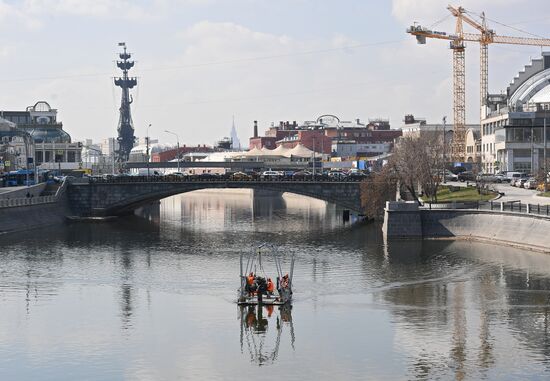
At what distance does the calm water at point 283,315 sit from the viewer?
56875 mm

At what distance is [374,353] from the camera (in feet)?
196

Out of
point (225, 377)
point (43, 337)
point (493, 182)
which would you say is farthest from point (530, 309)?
point (493, 182)

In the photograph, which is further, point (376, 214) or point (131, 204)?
point (131, 204)

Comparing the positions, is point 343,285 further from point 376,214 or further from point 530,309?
point 376,214

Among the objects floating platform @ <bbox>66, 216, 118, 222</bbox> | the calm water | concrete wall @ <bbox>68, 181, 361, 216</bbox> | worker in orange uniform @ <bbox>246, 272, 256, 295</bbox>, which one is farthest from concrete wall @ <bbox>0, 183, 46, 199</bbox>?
worker in orange uniform @ <bbox>246, 272, 256, 295</bbox>

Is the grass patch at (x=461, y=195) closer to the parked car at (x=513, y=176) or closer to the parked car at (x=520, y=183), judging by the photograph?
the parked car at (x=520, y=183)

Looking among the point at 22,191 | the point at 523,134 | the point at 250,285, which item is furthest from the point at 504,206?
the point at 523,134

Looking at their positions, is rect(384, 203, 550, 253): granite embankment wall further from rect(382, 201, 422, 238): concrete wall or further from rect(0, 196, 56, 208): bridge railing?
rect(0, 196, 56, 208): bridge railing

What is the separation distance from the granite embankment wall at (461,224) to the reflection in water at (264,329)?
125 feet

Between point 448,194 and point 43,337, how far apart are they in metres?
86.6

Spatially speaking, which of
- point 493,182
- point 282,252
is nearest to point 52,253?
point 282,252

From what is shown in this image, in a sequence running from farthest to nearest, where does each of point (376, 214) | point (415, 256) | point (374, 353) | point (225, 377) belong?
point (376, 214)
point (415, 256)
point (374, 353)
point (225, 377)

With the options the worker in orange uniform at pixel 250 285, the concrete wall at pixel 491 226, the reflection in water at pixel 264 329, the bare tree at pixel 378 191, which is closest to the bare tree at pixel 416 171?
the bare tree at pixel 378 191

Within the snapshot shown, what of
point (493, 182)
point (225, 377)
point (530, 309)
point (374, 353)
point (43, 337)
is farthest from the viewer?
point (493, 182)
